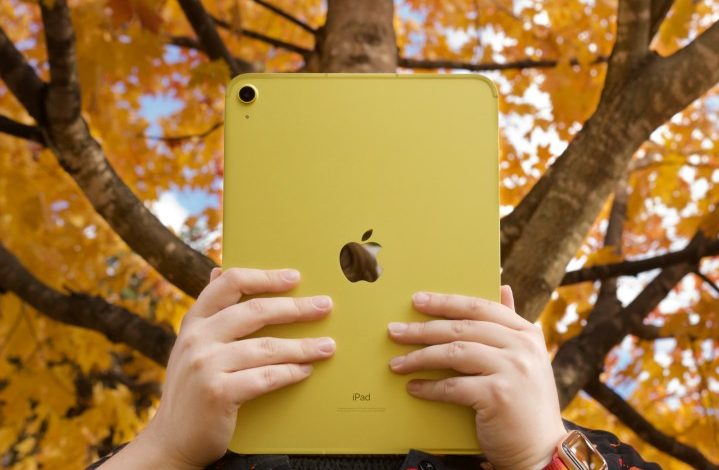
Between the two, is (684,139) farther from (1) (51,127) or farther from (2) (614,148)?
(1) (51,127)

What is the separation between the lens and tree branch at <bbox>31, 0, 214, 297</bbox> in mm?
1769

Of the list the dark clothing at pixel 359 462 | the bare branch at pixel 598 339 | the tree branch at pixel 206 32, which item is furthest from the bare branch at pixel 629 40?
the tree branch at pixel 206 32

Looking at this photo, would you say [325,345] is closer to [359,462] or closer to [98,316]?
[359,462]

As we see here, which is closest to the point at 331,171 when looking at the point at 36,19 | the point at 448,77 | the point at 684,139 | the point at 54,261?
the point at 448,77

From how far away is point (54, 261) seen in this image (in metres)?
2.75

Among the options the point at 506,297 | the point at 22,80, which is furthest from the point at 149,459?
the point at 22,80

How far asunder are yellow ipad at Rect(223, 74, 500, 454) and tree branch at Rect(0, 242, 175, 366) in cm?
107

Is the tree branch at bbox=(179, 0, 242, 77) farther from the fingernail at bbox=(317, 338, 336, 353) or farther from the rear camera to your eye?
the fingernail at bbox=(317, 338, 336, 353)

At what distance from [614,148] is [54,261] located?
2.14 metres

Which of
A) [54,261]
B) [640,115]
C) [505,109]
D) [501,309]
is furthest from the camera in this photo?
[505,109]

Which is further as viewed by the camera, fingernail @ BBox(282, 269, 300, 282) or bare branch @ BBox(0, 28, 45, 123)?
bare branch @ BBox(0, 28, 45, 123)

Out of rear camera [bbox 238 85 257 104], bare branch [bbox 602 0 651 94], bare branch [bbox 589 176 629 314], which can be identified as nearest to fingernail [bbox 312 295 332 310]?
rear camera [bbox 238 85 257 104]

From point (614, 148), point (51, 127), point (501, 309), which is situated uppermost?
point (51, 127)

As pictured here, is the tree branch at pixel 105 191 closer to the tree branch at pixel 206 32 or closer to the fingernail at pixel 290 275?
the tree branch at pixel 206 32
